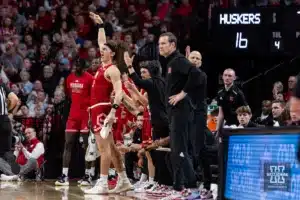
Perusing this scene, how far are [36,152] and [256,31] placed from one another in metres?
4.97

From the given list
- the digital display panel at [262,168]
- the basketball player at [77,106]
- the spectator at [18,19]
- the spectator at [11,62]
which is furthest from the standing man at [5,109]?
the spectator at [18,19]

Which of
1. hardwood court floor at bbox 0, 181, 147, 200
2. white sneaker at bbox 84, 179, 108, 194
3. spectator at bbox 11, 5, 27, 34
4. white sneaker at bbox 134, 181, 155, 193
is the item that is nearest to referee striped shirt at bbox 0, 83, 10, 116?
hardwood court floor at bbox 0, 181, 147, 200

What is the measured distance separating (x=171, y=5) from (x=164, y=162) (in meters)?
9.67

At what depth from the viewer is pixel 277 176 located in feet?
21.7

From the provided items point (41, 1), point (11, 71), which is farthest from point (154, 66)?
point (41, 1)

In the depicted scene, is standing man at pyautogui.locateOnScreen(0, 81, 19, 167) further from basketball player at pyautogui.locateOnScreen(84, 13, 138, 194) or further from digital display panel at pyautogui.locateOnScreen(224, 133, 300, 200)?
digital display panel at pyautogui.locateOnScreen(224, 133, 300, 200)

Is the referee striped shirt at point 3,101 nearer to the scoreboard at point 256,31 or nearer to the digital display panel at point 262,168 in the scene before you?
the scoreboard at point 256,31

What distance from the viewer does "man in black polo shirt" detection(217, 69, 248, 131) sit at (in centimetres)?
1130

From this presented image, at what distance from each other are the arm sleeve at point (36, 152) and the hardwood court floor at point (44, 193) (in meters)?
1.39

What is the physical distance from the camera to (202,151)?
1078cm

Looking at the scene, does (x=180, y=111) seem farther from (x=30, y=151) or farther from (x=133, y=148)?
(x=30, y=151)

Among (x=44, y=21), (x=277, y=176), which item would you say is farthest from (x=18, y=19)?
(x=277, y=176)

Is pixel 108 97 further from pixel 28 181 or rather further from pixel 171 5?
pixel 171 5

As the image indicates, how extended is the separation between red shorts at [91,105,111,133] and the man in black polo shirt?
166cm
